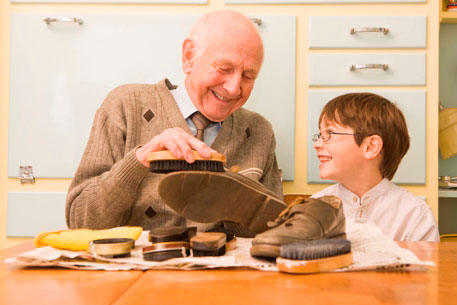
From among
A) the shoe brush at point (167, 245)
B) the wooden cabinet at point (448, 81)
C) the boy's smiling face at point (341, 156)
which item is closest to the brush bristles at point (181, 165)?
the shoe brush at point (167, 245)

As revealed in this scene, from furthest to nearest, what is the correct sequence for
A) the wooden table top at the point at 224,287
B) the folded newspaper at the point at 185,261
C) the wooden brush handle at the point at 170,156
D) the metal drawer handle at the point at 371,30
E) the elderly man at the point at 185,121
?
1. the metal drawer handle at the point at 371,30
2. the elderly man at the point at 185,121
3. the wooden brush handle at the point at 170,156
4. the folded newspaper at the point at 185,261
5. the wooden table top at the point at 224,287

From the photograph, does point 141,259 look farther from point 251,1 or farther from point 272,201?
point 251,1

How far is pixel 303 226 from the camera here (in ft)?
2.05

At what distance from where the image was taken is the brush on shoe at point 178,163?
0.70 m

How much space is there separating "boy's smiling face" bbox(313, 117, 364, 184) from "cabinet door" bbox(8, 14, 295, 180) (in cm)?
37

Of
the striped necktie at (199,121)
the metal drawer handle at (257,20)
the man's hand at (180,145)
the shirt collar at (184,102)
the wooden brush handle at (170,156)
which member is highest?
the metal drawer handle at (257,20)

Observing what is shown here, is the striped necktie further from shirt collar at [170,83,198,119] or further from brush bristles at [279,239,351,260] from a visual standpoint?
brush bristles at [279,239,351,260]

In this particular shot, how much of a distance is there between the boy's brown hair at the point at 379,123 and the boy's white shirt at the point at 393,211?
8cm

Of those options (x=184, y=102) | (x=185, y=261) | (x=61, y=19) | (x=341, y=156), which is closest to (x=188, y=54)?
(x=184, y=102)

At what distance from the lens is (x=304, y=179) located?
1819 millimetres

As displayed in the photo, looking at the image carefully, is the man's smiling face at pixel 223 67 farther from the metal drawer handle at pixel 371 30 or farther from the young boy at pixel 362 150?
the metal drawer handle at pixel 371 30

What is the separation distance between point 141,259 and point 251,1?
140 centimetres

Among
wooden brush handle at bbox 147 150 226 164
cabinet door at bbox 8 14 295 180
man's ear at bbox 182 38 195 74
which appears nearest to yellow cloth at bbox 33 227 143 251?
wooden brush handle at bbox 147 150 226 164

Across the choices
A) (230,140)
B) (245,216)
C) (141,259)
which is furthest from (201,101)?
(141,259)
